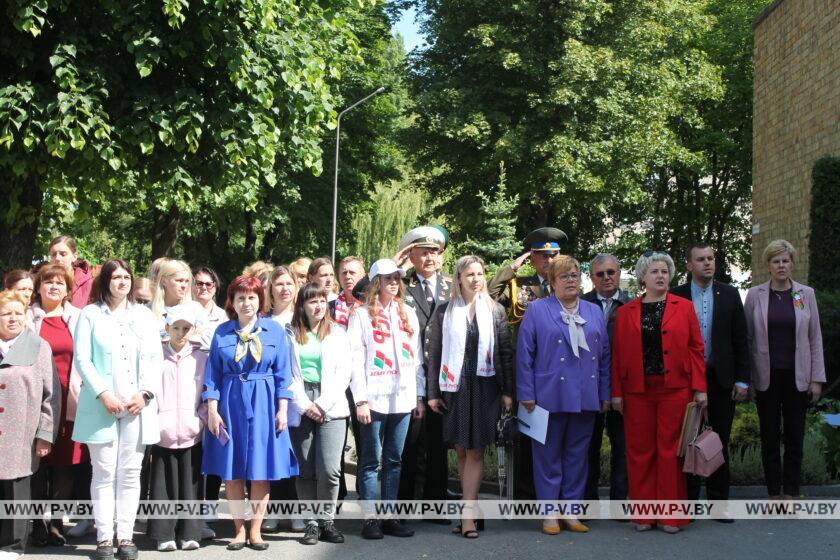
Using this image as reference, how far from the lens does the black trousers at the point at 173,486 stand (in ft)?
21.9

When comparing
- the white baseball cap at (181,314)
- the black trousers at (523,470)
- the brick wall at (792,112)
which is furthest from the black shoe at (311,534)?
the brick wall at (792,112)

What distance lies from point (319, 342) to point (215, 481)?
53.9 inches

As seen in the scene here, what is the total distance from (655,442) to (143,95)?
7165 millimetres

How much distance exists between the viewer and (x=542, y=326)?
7.23 metres

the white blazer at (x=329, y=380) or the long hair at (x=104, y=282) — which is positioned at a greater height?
the long hair at (x=104, y=282)

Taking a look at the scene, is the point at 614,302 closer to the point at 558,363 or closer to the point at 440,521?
the point at 558,363

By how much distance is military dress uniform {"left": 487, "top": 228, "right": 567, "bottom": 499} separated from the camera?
7.95 metres

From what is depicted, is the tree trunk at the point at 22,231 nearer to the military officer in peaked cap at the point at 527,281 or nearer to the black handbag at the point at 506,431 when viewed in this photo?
the military officer in peaked cap at the point at 527,281

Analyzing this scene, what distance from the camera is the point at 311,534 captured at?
6.84 m

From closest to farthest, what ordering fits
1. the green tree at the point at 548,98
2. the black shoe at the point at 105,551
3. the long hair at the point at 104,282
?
1. the black shoe at the point at 105,551
2. the long hair at the point at 104,282
3. the green tree at the point at 548,98

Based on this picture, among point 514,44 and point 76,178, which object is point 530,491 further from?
point 514,44

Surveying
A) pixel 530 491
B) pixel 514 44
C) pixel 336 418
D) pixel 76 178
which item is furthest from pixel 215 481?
pixel 514 44

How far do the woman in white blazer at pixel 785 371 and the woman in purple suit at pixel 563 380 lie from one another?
149cm

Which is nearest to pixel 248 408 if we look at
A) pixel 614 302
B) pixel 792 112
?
pixel 614 302
